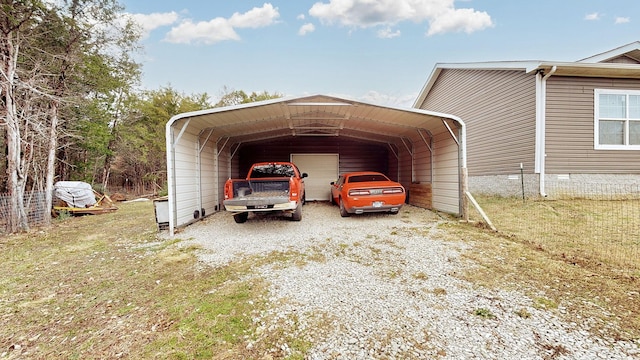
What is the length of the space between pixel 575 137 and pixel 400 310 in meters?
9.25

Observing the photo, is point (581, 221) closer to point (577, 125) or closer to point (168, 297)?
point (577, 125)

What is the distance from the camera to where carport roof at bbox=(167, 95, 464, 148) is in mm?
6531

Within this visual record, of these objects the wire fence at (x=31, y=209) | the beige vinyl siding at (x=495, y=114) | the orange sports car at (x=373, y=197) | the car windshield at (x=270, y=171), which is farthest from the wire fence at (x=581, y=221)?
the wire fence at (x=31, y=209)

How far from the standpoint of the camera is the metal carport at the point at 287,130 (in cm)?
653

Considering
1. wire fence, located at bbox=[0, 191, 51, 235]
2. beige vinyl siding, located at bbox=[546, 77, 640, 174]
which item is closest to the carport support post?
beige vinyl siding, located at bbox=[546, 77, 640, 174]

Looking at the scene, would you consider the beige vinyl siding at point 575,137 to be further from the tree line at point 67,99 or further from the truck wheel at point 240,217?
the tree line at point 67,99

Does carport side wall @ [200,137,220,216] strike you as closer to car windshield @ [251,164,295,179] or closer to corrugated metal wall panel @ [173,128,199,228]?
corrugated metal wall panel @ [173,128,199,228]

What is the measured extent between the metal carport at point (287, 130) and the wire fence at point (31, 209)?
4398 millimetres

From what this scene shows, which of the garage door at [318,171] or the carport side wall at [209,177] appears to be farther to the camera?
the garage door at [318,171]

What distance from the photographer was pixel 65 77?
9492mm

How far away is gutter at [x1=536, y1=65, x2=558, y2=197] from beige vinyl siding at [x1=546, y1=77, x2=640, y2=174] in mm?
180

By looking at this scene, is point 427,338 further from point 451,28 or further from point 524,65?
point 451,28

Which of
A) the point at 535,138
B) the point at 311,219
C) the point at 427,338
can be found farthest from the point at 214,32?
the point at 427,338

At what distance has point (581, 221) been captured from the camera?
20.8 feet
